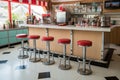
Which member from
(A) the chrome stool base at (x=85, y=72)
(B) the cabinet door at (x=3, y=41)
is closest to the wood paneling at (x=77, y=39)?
(A) the chrome stool base at (x=85, y=72)

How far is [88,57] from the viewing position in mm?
4059

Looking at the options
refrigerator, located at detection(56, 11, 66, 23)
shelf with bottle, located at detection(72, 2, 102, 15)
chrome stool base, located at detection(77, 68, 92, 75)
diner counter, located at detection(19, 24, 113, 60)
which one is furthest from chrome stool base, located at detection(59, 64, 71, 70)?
shelf with bottle, located at detection(72, 2, 102, 15)

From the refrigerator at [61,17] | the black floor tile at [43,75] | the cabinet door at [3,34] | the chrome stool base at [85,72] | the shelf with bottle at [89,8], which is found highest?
the shelf with bottle at [89,8]

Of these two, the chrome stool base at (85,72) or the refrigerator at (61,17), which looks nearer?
the chrome stool base at (85,72)

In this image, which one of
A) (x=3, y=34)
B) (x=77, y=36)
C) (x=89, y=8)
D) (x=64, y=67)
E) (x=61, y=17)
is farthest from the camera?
(x=89, y=8)

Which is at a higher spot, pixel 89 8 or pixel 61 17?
pixel 89 8

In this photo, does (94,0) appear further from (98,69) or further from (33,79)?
(33,79)

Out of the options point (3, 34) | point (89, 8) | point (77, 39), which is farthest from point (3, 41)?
point (89, 8)

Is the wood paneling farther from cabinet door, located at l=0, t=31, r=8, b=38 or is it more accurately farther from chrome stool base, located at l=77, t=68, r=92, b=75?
cabinet door, located at l=0, t=31, r=8, b=38

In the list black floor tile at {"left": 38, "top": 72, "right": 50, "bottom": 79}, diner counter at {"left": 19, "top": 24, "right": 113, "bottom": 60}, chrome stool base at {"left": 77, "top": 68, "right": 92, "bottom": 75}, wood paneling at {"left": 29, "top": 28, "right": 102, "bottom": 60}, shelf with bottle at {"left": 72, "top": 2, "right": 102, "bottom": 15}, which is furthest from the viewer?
shelf with bottle at {"left": 72, "top": 2, "right": 102, "bottom": 15}

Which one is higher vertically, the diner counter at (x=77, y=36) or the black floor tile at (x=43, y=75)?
the diner counter at (x=77, y=36)

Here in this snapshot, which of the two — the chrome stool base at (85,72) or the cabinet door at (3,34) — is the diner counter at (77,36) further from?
the cabinet door at (3,34)

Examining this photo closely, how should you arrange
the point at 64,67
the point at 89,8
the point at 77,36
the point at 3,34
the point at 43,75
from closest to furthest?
the point at 43,75 < the point at 64,67 < the point at 77,36 < the point at 3,34 < the point at 89,8

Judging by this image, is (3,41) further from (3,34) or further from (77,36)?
(77,36)
